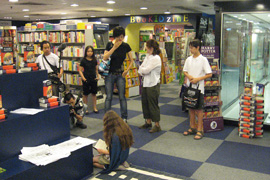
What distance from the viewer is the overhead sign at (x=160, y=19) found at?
11.0 meters

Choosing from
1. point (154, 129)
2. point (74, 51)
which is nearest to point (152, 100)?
point (154, 129)

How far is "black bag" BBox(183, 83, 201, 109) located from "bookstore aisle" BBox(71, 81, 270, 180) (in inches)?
22.4

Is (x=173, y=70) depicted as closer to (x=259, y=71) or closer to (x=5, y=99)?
(x=259, y=71)

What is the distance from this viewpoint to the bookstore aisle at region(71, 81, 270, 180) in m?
3.62

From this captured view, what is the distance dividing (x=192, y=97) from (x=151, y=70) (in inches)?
31.2

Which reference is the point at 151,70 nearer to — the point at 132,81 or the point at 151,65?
the point at 151,65

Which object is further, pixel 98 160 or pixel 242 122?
pixel 242 122

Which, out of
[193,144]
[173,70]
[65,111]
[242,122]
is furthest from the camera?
[173,70]

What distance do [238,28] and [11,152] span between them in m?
4.84

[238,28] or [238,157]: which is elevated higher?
[238,28]

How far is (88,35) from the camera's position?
272 inches

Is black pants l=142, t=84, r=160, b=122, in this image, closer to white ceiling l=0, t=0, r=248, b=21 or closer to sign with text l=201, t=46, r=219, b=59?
sign with text l=201, t=46, r=219, b=59

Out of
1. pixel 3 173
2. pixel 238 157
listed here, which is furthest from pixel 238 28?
pixel 3 173

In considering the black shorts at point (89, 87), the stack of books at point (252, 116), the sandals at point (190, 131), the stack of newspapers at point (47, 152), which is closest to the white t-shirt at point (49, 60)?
the black shorts at point (89, 87)
